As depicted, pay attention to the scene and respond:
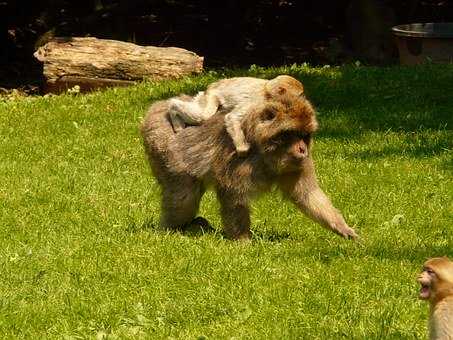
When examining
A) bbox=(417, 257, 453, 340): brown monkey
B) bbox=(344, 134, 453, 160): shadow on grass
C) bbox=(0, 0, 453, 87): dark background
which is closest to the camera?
bbox=(417, 257, 453, 340): brown monkey

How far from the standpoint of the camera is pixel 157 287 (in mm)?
6973

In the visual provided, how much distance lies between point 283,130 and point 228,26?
11861 mm

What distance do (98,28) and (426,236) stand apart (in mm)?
11628

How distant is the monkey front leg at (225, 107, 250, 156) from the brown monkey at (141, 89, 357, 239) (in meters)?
0.04

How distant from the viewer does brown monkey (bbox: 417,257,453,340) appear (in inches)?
190

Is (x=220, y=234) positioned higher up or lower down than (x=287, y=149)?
lower down

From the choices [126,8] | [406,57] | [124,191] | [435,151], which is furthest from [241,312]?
[126,8]

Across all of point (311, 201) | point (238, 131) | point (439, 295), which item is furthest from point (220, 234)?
point (439, 295)

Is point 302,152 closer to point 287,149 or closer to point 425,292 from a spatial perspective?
point 287,149

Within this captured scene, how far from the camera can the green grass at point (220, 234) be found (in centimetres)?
643

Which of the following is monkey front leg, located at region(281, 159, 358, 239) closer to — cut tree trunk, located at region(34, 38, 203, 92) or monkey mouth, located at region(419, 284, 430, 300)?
monkey mouth, located at region(419, 284, 430, 300)

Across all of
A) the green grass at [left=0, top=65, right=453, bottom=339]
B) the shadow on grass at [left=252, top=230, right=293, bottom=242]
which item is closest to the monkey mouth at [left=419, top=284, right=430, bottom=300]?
the green grass at [left=0, top=65, right=453, bottom=339]

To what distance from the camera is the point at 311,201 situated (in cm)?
836

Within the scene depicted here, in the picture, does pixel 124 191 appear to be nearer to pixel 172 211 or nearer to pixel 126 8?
pixel 172 211
